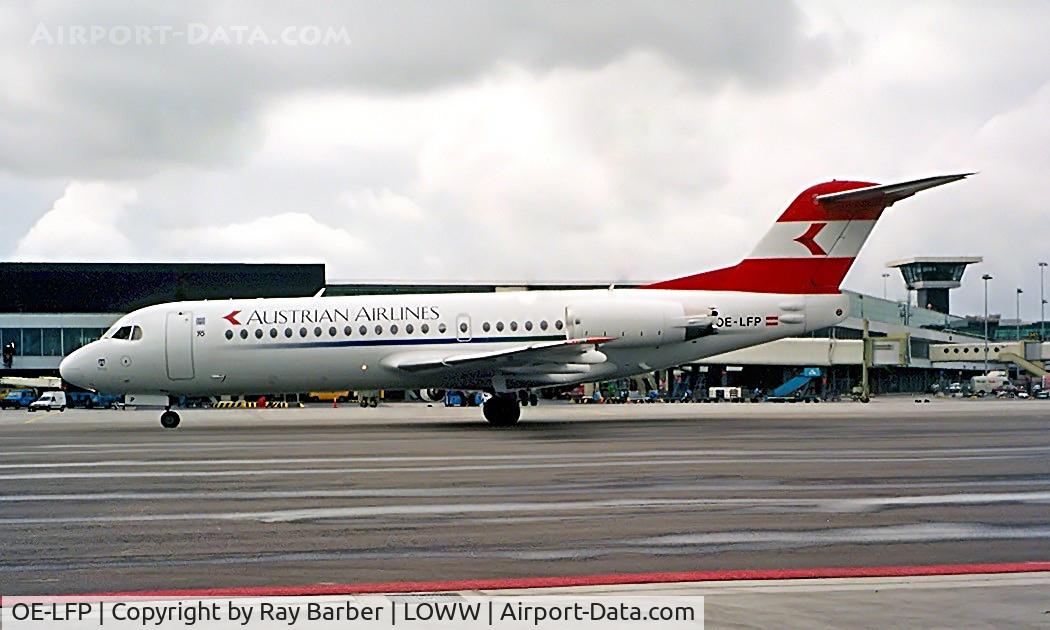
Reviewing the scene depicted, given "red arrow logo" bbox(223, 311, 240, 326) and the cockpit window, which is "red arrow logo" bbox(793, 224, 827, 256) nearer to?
"red arrow logo" bbox(223, 311, 240, 326)

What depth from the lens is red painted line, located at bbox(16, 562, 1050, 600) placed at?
8477 mm

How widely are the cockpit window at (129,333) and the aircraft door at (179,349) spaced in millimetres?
898

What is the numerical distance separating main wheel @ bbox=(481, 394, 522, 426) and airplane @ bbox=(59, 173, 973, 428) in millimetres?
33

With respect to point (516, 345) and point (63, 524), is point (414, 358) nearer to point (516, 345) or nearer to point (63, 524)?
point (516, 345)

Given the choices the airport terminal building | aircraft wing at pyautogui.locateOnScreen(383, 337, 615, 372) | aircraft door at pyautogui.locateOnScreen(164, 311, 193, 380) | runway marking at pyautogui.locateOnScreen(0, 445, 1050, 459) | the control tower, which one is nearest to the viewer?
runway marking at pyautogui.locateOnScreen(0, 445, 1050, 459)

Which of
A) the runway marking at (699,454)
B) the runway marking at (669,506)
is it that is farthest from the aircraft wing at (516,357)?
the runway marking at (669,506)

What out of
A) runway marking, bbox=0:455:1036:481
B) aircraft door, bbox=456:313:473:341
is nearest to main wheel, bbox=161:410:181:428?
aircraft door, bbox=456:313:473:341

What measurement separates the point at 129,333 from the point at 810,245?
19.8m

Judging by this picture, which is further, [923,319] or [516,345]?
[923,319]

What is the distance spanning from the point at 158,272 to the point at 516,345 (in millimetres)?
48255

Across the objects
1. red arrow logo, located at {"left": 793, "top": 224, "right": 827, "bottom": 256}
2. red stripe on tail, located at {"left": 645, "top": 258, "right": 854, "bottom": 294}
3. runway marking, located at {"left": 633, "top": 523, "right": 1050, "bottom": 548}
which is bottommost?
runway marking, located at {"left": 633, "top": 523, "right": 1050, "bottom": 548}

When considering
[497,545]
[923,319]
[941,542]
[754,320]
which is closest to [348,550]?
[497,545]

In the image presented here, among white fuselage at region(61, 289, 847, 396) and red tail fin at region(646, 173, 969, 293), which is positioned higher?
red tail fin at region(646, 173, 969, 293)

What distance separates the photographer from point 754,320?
3142 centimetres
